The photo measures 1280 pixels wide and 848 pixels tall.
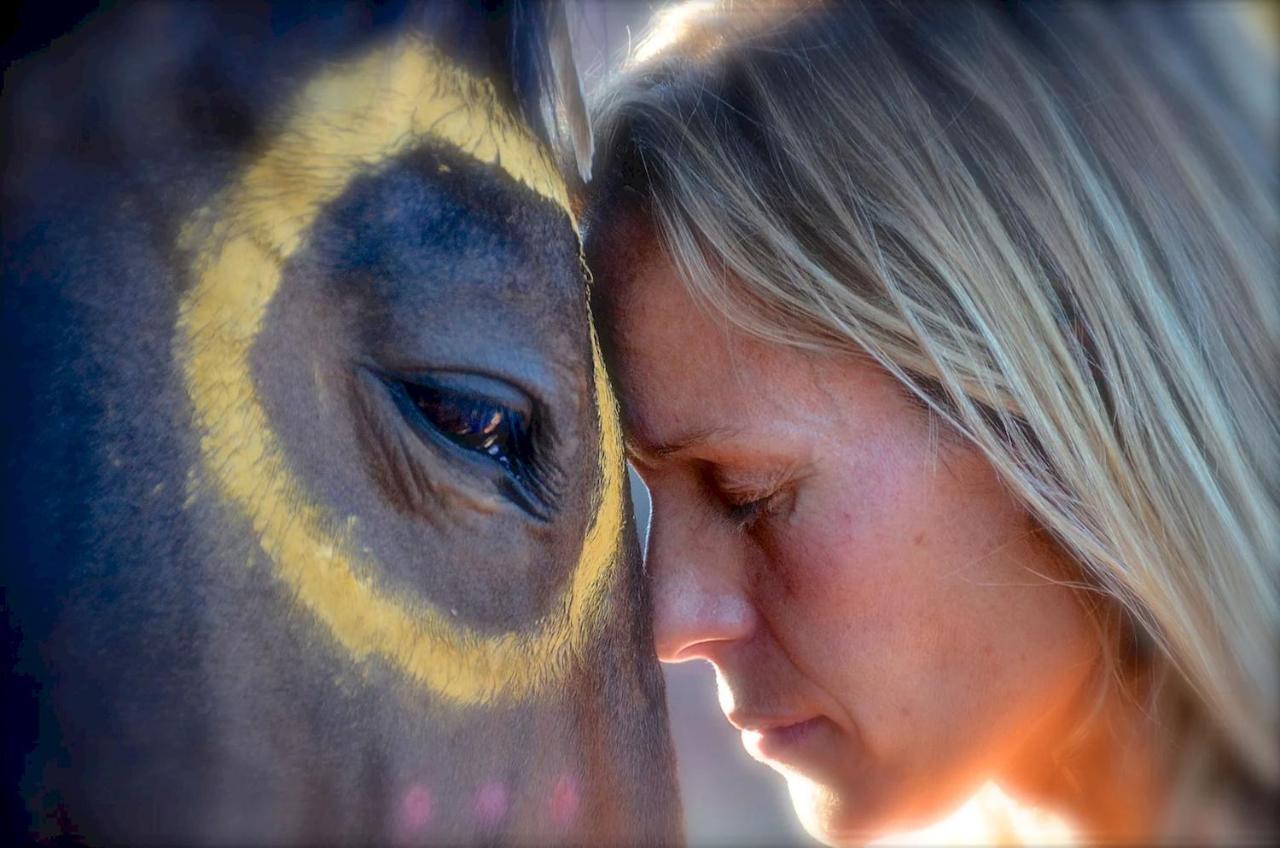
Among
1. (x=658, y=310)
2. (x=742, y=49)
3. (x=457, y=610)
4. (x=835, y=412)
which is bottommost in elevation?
(x=457, y=610)

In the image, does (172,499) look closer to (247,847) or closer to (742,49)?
(247,847)

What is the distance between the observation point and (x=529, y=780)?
868 millimetres

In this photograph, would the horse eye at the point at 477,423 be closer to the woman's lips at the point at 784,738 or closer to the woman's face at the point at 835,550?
the woman's face at the point at 835,550

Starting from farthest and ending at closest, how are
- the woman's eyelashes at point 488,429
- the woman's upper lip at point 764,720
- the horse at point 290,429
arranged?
1. the woman's upper lip at point 764,720
2. the woman's eyelashes at point 488,429
3. the horse at point 290,429

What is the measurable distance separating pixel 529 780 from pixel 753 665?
18.8 inches

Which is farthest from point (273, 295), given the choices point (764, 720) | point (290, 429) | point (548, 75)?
point (764, 720)

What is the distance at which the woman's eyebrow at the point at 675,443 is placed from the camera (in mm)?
1188

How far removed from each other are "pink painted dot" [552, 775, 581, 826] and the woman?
33 cm

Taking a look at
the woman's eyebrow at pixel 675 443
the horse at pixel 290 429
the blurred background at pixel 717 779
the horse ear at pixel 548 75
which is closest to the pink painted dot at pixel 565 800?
the horse at pixel 290 429

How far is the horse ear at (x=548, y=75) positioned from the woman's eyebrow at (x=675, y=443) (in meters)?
0.34

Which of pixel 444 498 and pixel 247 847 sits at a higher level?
pixel 444 498

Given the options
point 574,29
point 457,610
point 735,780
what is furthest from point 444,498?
point 735,780

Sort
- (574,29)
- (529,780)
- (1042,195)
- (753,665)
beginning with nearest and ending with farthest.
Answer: (529,780) < (574,29) < (1042,195) < (753,665)

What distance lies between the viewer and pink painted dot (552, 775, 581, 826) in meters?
0.89
